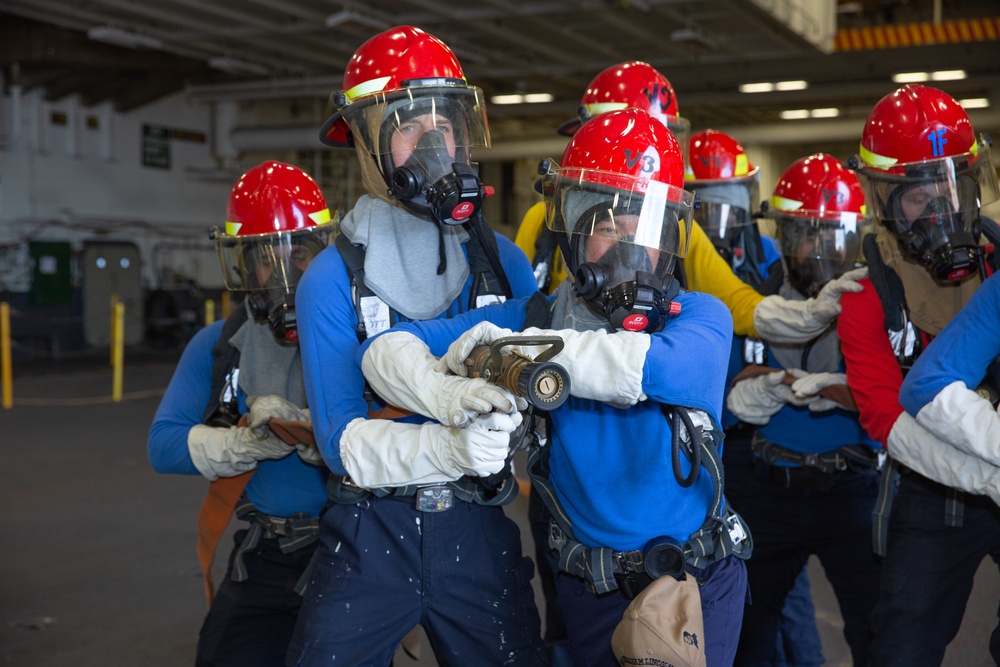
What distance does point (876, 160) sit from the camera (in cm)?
280

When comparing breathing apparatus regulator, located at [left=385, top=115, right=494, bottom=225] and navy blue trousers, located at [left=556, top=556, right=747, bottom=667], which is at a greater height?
breathing apparatus regulator, located at [left=385, top=115, right=494, bottom=225]

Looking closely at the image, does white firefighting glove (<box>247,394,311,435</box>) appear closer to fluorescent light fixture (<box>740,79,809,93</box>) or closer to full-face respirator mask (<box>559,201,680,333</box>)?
full-face respirator mask (<box>559,201,680,333</box>)

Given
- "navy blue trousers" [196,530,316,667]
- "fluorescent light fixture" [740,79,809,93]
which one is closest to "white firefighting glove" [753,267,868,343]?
"navy blue trousers" [196,530,316,667]

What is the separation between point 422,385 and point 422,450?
13 centimetres

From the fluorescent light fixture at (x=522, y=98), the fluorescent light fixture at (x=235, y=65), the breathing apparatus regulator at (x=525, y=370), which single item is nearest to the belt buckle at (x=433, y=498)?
the breathing apparatus regulator at (x=525, y=370)

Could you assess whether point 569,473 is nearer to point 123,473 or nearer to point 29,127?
point 123,473

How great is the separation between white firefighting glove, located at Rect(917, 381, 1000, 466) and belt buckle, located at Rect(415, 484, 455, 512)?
1.24 meters

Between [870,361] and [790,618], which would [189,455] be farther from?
[790,618]

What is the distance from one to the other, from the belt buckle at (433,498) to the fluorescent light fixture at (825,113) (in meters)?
17.8

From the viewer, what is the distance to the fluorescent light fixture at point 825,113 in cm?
1800

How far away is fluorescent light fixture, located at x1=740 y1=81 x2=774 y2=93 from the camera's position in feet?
51.3

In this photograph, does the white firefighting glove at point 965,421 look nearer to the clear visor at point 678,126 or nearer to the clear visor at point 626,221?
the clear visor at point 626,221

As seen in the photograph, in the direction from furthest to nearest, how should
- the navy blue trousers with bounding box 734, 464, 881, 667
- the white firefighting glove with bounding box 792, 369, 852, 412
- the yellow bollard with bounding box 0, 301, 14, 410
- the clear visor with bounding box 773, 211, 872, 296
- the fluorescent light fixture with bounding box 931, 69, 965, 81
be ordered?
1. the fluorescent light fixture with bounding box 931, 69, 965, 81
2. the yellow bollard with bounding box 0, 301, 14, 410
3. the clear visor with bounding box 773, 211, 872, 296
4. the navy blue trousers with bounding box 734, 464, 881, 667
5. the white firefighting glove with bounding box 792, 369, 852, 412

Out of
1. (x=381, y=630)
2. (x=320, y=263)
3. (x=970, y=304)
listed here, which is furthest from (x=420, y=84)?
(x=970, y=304)
